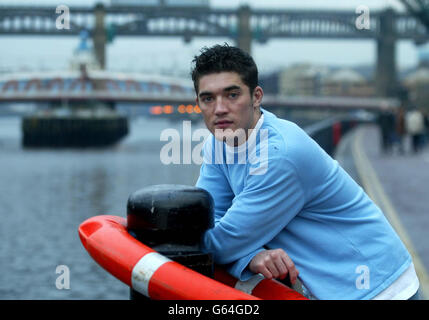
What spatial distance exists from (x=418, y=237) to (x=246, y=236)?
5.12m

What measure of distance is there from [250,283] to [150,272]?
0.34m

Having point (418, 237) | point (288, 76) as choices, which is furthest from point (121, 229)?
point (288, 76)

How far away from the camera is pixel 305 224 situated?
177cm

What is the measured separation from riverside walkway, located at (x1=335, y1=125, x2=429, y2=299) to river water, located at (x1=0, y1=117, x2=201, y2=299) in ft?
9.47

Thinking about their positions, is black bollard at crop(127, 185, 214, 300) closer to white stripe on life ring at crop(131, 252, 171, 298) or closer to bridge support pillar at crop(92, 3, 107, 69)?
white stripe on life ring at crop(131, 252, 171, 298)

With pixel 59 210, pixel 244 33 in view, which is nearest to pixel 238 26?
pixel 244 33

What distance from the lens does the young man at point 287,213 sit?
5.62 ft

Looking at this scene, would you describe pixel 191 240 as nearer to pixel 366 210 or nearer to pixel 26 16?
pixel 366 210

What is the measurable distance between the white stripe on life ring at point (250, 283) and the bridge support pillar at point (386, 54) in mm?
85187

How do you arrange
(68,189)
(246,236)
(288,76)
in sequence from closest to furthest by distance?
(246,236) < (68,189) < (288,76)

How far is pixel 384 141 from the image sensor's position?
18875 mm

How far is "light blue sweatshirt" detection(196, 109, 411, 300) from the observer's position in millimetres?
1714

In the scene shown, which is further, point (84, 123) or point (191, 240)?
point (84, 123)

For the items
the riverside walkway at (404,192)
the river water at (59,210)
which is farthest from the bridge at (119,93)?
the riverside walkway at (404,192)
